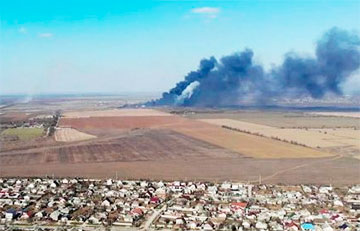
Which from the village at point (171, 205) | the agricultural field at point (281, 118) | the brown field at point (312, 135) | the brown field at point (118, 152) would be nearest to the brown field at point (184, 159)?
the brown field at point (118, 152)

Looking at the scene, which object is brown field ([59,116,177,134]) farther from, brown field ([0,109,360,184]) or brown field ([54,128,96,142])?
Answer: brown field ([0,109,360,184])

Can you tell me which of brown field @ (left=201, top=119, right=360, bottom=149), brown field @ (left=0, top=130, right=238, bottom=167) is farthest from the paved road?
brown field @ (left=201, top=119, right=360, bottom=149)

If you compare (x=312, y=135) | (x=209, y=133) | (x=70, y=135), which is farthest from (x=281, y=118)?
(x=70, y=135)

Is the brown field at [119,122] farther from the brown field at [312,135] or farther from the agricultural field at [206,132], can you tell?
the brown field at [312,135]

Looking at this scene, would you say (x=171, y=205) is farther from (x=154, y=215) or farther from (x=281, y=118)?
(x=281, y=118)

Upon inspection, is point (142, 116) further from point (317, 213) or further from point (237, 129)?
point (317, 213)

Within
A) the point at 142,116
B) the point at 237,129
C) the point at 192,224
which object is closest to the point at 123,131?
the point at 237,129
